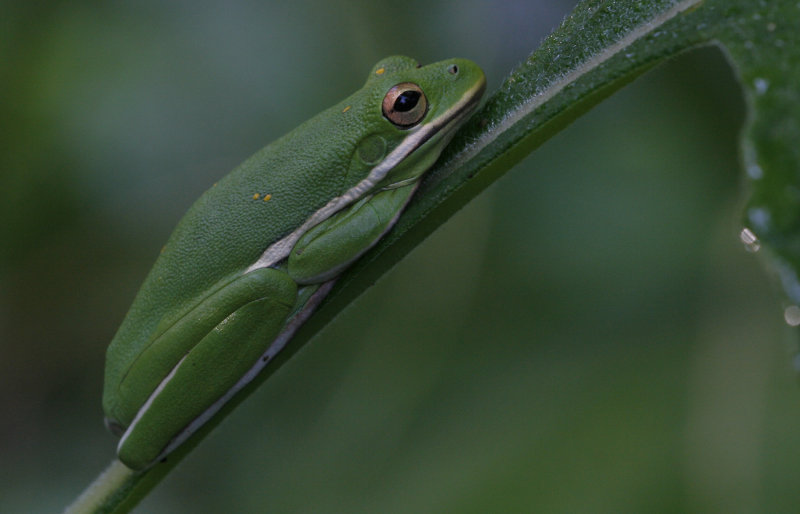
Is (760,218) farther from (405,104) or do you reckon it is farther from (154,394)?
(154,394)

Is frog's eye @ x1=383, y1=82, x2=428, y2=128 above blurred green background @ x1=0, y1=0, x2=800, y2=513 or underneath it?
above

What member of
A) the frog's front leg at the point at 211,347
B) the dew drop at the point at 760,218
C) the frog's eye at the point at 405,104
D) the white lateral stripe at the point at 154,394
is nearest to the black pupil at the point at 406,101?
the frog's eye at the point at 405,104

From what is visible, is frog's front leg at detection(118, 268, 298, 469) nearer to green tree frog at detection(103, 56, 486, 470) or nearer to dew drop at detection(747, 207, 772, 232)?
green tree frog at detection(103, 56, 486, 470)

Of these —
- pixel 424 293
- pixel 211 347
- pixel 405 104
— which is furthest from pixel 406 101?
pixel 424 293

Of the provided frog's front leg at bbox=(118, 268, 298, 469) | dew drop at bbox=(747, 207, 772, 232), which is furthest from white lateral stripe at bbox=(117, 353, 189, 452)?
dew drop at bbox=(747, 207, 772, 232)

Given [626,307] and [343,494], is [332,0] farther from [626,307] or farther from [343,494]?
[343,494]

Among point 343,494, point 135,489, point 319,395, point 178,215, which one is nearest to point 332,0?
point 178,215
